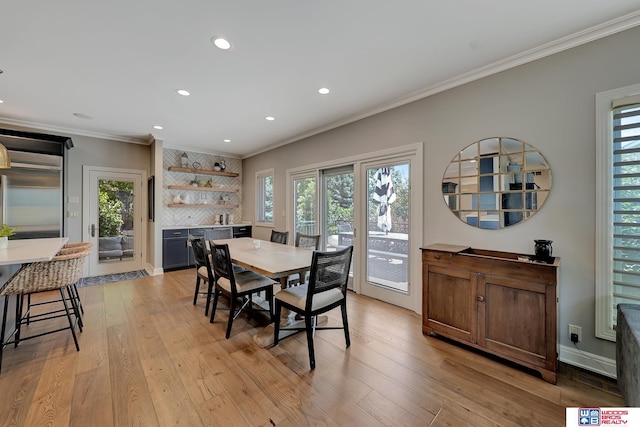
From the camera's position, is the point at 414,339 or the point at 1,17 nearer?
the point at 1,17

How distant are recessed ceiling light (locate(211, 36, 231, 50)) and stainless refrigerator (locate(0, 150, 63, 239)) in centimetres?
378

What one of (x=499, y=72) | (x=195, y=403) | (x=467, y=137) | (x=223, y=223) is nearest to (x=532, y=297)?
(x=467, y=137)

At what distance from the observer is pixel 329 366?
2.12m

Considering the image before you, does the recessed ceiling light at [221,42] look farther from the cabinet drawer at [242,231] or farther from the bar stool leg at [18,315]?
the cabinet drawer at [242,231]

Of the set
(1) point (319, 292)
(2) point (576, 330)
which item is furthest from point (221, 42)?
(2) point (576, 330)

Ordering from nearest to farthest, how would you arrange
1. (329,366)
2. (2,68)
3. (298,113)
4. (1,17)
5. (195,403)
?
1. (195,403)
2. (1,17)
3. (329,366)
4. (2,68)
5. (298,113)

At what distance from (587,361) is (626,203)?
128cm

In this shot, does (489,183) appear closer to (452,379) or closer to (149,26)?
(452,379)

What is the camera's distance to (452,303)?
7.88ft

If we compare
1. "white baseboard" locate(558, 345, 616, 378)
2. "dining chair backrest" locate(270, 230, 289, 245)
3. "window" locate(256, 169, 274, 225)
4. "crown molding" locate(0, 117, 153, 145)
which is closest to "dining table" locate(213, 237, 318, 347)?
"dining chair backrest" locate(270, 230, 289, 245)

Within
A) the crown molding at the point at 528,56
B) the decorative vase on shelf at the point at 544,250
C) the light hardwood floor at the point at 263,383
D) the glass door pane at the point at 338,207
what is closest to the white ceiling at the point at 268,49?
the crown molding at the point at 528,56

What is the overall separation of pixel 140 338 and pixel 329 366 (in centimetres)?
193

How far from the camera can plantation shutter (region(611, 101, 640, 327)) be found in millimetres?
1866

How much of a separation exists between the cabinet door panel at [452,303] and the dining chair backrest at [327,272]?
2.96 ft
